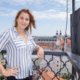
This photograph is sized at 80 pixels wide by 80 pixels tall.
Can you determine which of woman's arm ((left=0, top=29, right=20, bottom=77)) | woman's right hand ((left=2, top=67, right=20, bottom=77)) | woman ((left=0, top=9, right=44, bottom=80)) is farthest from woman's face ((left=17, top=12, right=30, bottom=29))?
woman's right hand ((left=2, top=67, right=20, bottom=77))

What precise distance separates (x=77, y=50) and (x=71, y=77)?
421 mm

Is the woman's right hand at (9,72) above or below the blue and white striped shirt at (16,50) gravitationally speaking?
below

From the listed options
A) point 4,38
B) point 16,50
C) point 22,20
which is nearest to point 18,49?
point 16,50

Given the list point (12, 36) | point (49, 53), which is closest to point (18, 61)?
point (12, 36)

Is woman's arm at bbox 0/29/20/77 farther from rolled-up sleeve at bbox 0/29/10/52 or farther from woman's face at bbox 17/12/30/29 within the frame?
woman's face at bbox 17/12/30/29

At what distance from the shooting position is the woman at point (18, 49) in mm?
823

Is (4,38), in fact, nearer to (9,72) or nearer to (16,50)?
(16,50)

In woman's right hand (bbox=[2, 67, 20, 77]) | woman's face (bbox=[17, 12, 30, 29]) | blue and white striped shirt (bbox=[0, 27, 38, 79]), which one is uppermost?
woman's face (bbox=[17, 12, 30, 29])

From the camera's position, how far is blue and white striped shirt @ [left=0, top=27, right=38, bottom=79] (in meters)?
0.82

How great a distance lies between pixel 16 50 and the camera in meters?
0.84

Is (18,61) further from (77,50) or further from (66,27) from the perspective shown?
(66,27)

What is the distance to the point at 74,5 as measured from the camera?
4.71ft

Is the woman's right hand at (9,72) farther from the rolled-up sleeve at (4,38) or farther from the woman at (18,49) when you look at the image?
the rolled-up sleeve at (4,38)

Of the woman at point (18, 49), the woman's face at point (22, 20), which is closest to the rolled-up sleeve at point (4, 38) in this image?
the woman at point (18, 49)
